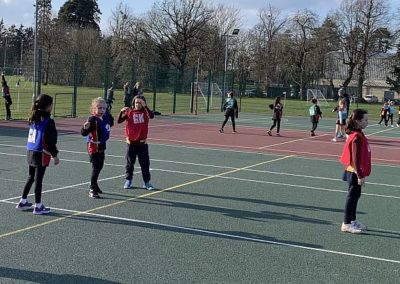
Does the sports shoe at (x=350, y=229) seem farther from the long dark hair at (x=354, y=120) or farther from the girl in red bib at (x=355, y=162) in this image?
the long dark hair at (x=354, y=120)

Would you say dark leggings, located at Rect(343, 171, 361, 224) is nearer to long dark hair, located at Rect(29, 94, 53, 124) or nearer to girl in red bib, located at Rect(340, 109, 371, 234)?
girl in red bib, located at Rect(340, 109, 371, 234)

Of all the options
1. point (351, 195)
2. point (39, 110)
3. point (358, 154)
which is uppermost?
point (39, 110)

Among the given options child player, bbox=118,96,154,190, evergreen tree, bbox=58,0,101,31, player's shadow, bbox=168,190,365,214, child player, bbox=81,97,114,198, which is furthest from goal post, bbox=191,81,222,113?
evergreen tree, bbox=58,0,101,31

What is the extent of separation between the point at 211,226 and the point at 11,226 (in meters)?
2.49

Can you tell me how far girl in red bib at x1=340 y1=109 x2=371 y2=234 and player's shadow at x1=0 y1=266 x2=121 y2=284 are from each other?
362 cm

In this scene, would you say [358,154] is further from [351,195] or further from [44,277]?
[44,277]

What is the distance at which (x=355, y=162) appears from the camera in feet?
23.8

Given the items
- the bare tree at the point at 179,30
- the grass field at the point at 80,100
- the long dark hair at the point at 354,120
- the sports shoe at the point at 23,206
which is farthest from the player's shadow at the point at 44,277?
the bare tree at the point at 179,30

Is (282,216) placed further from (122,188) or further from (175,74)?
(175,74)

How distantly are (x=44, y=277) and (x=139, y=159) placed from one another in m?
4.84

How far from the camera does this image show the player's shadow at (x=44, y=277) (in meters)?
5.05

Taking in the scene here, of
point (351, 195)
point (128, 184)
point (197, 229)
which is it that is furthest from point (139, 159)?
point (351, 195)

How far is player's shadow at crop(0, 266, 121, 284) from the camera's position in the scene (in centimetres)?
505

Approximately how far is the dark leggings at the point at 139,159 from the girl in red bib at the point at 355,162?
12.0 feet
